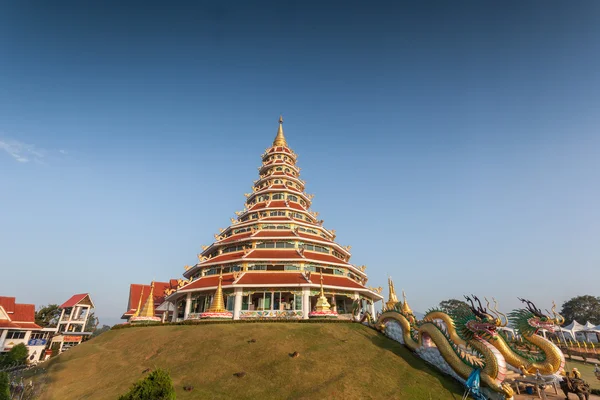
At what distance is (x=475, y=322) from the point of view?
17.1 metres

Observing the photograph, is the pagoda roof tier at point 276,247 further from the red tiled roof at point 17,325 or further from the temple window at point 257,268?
the red tiled roof at point 17,325

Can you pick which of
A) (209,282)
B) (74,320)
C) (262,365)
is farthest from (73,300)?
(262,365)

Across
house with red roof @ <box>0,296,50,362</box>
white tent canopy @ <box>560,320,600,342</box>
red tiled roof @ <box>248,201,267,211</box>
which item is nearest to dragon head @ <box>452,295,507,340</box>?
red tiled roof @ <box>248,201,267,211</box>

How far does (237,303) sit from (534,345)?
2341 cm

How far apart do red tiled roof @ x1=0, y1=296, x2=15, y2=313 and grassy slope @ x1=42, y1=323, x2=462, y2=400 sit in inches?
1205

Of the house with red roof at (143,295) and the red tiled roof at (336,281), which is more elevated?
the house with red roof at (143,295)

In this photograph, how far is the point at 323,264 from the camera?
33.7 metres

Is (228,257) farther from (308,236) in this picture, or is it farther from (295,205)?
(295,205)

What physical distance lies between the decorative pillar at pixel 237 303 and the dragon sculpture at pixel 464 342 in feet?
51.8

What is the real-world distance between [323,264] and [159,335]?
1721 cm

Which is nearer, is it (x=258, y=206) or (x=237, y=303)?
(x=237, y=303)

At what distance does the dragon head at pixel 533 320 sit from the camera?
16641 millimetres

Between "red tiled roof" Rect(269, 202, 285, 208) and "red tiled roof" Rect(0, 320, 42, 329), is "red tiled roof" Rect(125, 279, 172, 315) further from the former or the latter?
"red tiled roof" Rect(269, 202, 285, 208)

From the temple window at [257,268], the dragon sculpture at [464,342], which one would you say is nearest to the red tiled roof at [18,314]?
the temple window at [257,268]
